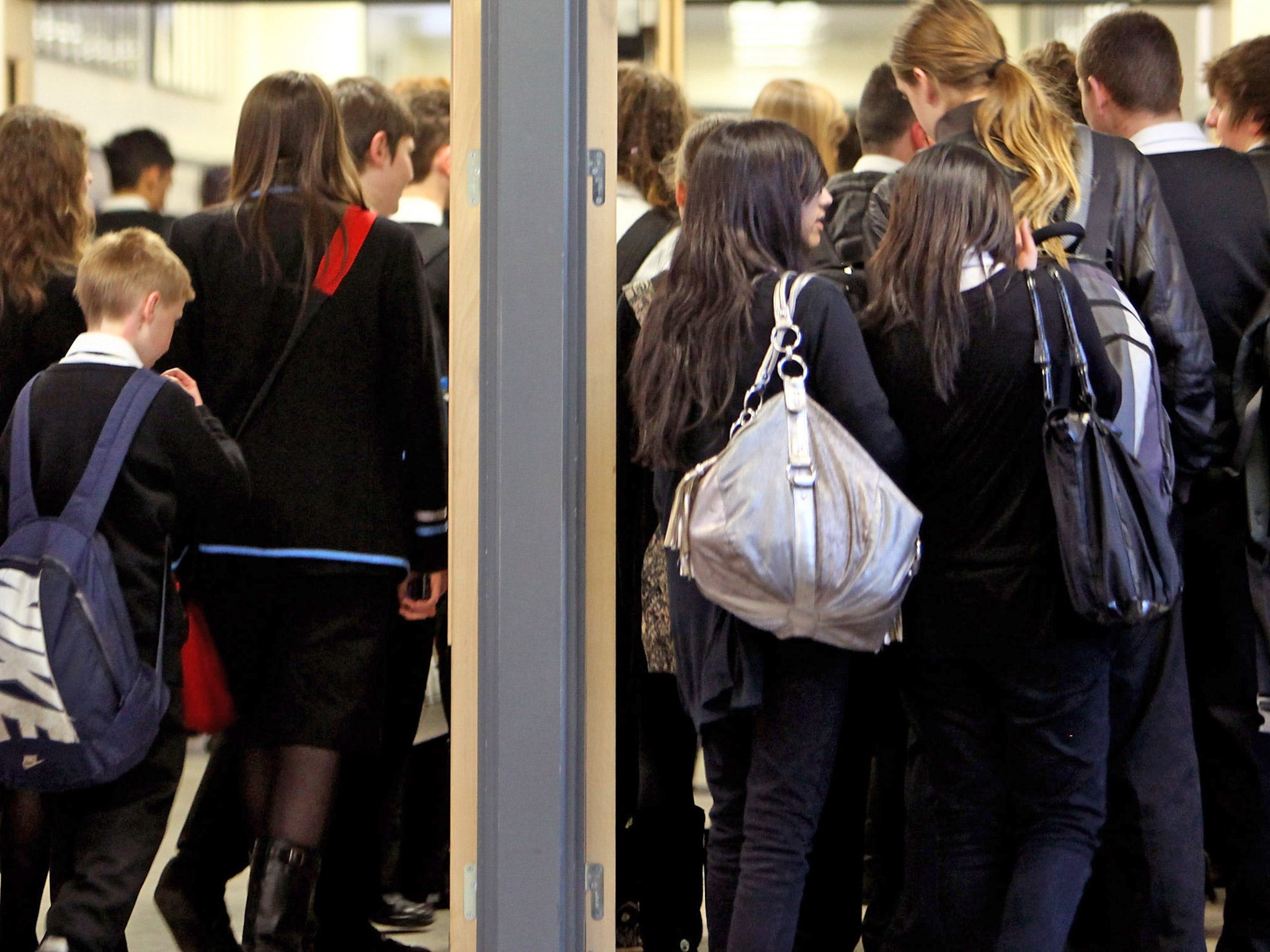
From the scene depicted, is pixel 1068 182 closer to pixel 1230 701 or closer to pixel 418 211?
pixel 1230 701

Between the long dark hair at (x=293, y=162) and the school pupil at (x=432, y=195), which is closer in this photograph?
the long dark hair at (x=293, y=162)

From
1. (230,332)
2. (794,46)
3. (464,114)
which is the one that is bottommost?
(230,332)

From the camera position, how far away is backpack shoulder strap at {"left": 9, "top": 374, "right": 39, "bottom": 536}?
2477mm

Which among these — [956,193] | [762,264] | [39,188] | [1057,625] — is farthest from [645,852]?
[39,188]

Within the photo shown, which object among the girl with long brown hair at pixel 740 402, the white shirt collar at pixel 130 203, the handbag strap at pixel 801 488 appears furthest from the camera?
the white shirt collar at pixel 130 203

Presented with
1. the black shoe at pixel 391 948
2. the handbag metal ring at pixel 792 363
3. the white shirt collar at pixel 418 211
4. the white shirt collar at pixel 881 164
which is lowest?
the black shoe at pixel 391 948

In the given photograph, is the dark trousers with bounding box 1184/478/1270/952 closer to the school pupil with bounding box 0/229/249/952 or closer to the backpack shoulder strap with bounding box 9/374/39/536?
the school pupil with bounding box 0/229/249/952

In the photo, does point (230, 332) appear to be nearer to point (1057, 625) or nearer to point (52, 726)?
point (52, 726)

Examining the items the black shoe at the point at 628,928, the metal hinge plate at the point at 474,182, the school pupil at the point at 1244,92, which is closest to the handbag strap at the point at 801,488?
the metal hinge plate at the point at 474,182

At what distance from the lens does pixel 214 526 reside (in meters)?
2.69

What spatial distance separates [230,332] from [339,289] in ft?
0.68

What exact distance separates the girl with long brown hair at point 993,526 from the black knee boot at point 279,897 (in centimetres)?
109

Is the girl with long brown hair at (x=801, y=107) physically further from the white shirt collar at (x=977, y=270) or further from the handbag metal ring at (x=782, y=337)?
the handbag metal ring at (x=782, y=337)

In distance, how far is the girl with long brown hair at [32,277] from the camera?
2.78 m
